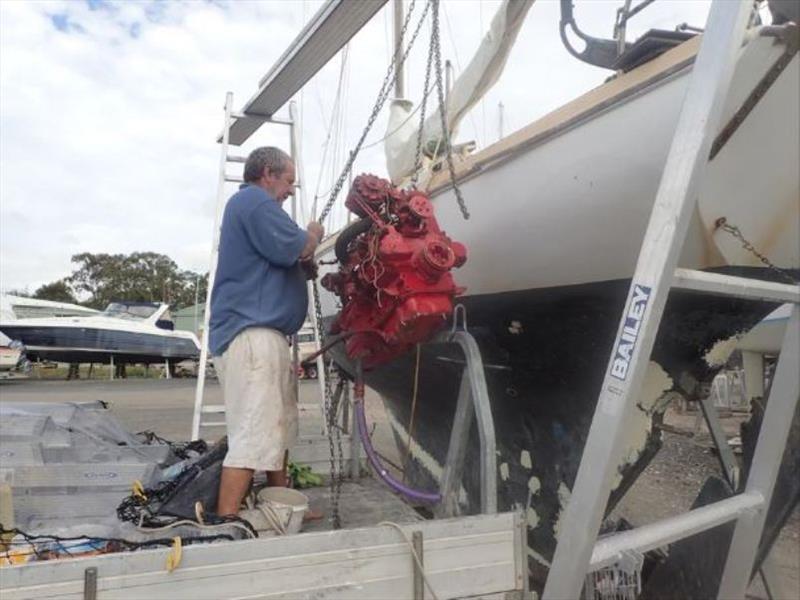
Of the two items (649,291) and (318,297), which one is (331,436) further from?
(649,291)

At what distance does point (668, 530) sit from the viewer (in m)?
1.72

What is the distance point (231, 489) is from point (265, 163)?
1235mm

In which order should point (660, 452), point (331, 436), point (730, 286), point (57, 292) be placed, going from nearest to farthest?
point (730, 286) < point (331, 436) < point (660, 452) < point (57, 292)

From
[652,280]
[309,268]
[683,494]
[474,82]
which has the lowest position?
[683,494]

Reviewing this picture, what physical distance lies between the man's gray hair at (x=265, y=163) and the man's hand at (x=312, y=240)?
292 mm

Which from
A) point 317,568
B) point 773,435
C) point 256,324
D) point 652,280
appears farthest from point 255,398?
point 773,435

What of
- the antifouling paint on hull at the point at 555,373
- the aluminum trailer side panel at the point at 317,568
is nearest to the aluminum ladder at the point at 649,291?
the aluminum trailer side panel at the point at 317,568

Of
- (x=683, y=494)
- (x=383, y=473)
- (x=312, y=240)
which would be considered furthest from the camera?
(x=683, y=494)

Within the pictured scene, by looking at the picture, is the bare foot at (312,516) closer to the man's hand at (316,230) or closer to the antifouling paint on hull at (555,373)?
the antifouling paint on hull at (555,373)

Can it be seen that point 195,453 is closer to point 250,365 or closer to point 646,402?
point 250,365

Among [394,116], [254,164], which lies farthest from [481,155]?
[394,116]

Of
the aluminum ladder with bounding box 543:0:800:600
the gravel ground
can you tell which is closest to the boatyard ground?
the gravel ground

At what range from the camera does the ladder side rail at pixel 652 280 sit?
1.48 meters

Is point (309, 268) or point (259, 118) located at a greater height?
point (259, 118)
